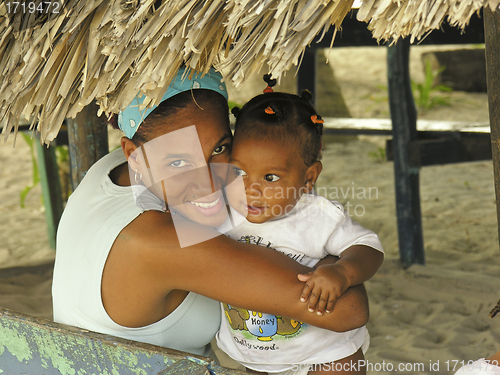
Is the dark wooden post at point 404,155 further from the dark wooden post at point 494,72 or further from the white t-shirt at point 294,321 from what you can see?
the dark wooden post at point 494,72

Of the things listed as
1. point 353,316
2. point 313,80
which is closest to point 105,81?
point 353,316

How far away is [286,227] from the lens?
1805 millimetres

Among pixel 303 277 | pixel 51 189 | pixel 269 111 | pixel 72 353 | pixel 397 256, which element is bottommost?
pixel 397 256

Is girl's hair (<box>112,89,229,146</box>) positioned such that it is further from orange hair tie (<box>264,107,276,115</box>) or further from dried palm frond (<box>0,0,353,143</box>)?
orange hair tie (<box>264,107,276,115</box>)

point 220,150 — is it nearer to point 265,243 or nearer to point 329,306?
point 265,243

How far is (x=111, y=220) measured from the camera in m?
1.45

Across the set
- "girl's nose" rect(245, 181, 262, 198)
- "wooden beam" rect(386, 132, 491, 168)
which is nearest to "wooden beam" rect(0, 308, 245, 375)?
"girl's nose" rect(245, 181, 262, 198)

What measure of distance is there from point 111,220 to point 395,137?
2.55 m

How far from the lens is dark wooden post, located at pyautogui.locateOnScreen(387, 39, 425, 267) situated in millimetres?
3523

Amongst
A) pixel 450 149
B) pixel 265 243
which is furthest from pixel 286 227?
pixel 450 149

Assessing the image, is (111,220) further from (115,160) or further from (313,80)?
(313,80)

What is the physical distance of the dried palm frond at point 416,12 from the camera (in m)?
1.07

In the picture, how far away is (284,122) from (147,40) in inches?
25.8

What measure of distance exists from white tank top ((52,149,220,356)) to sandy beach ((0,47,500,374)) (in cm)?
124
